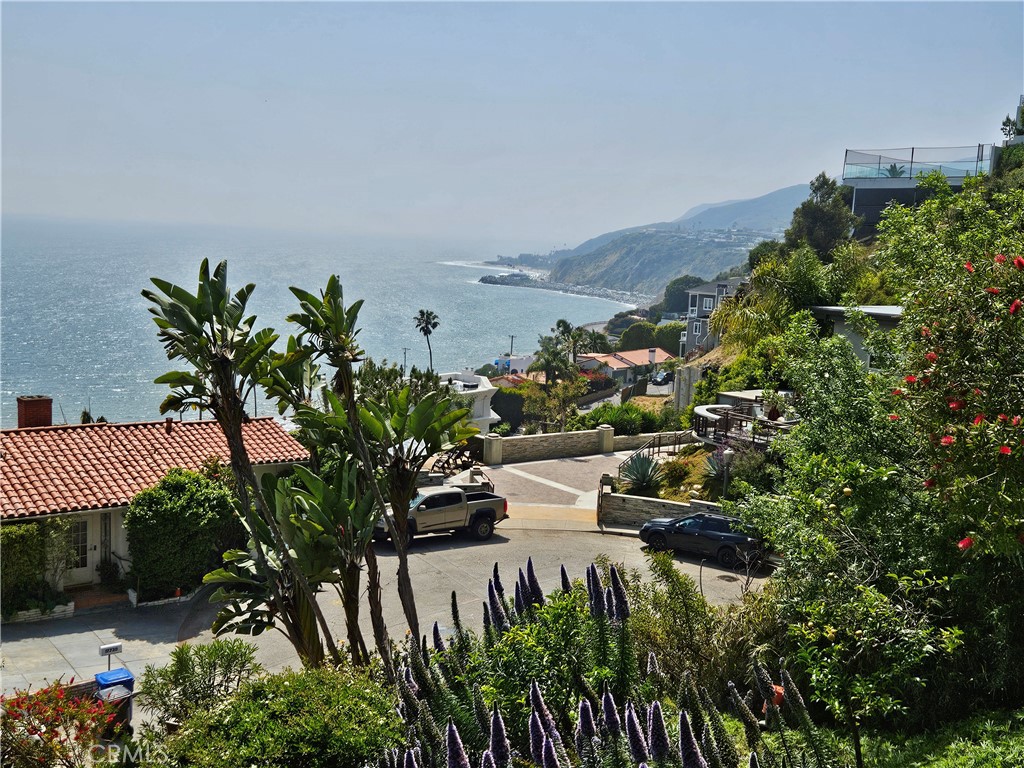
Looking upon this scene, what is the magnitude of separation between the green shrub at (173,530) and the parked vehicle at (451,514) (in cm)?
534

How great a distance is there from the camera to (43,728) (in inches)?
339

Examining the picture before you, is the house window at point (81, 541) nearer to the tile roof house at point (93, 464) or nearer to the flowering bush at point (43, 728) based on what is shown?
the tile roof house at point (93, 464)

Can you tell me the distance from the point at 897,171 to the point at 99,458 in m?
58.5

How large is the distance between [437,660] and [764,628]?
5.59m

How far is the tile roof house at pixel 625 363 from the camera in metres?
109

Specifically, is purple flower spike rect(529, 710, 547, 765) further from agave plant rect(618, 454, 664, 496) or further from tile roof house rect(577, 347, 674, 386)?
tile roof house rect(577, 347, 674, 386)

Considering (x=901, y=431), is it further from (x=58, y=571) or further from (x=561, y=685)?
(x=58, y=571)

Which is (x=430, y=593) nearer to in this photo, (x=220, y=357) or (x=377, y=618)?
(x=377, y=618)

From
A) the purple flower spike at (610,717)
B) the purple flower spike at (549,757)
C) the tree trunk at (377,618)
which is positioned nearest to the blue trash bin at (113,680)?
the tree trunk at (377,618)

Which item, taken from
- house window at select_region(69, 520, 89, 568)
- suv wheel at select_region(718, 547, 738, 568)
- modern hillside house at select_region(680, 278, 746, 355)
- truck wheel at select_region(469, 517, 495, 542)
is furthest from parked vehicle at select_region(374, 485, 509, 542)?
modern hillside house at select_region(680, 278, 746, 355)

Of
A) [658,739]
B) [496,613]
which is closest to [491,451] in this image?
[496,613]

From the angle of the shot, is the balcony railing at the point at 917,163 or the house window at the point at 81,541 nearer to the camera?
the house window at the point at 81,541

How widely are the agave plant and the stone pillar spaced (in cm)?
788

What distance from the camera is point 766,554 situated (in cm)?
1952
